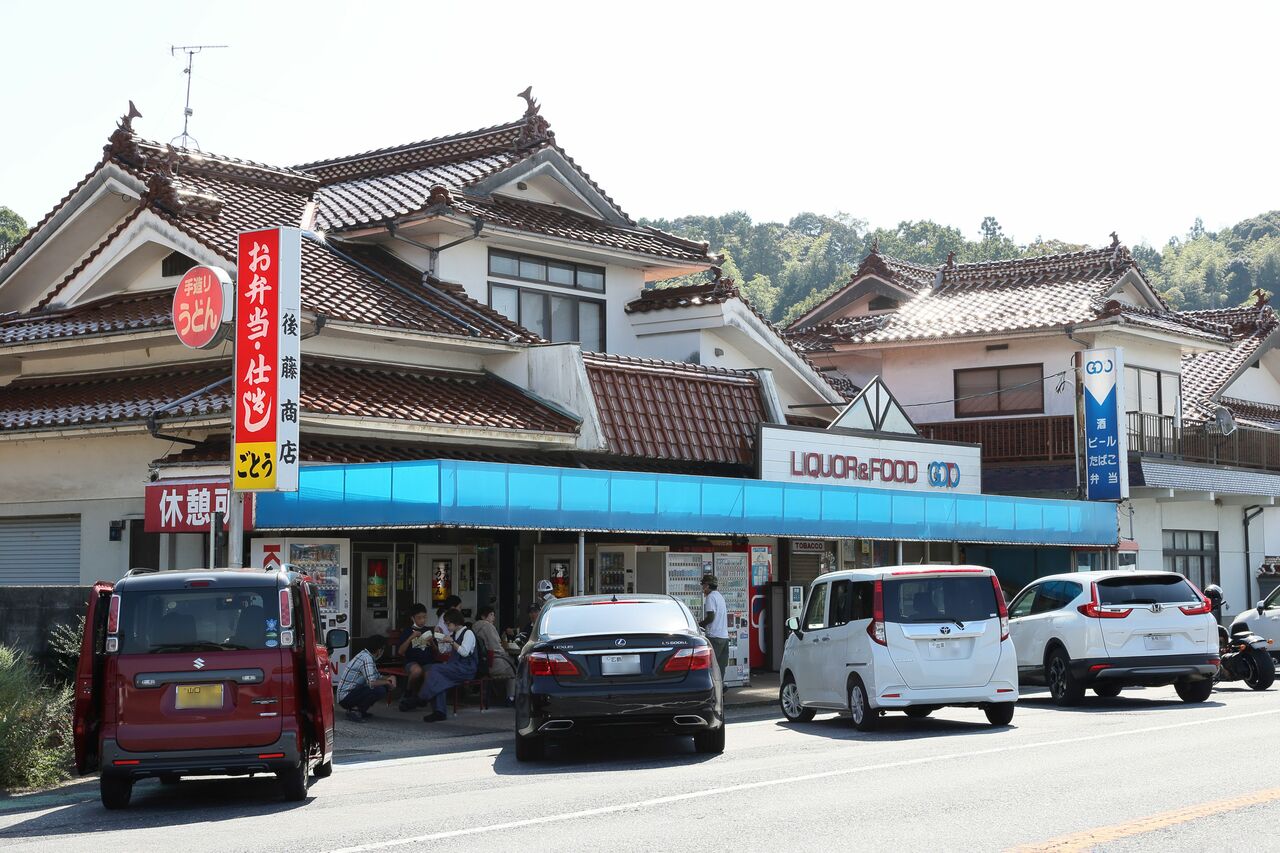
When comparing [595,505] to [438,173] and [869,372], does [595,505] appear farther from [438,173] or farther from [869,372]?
[869,372]

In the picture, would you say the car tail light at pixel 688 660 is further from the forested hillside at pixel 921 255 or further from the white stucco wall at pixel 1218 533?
the forested hillside at pixel 921 255

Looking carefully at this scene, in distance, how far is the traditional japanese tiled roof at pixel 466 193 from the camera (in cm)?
2692

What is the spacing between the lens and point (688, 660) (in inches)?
572

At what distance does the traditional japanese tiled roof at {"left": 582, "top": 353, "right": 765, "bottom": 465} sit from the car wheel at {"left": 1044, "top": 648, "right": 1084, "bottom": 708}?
23.2 feet

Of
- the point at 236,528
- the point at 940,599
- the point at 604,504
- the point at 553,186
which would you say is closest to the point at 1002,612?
the point at 940,599

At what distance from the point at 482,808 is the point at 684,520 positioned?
10.7 meters

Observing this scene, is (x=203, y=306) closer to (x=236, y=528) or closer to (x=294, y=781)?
(x=236, y=528)

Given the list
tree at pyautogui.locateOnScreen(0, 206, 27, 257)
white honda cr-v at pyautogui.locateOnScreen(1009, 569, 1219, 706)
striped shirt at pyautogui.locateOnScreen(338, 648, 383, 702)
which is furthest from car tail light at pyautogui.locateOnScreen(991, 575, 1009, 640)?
tree at pyautogui.locateOnScreen(0, 206, 27, 257)

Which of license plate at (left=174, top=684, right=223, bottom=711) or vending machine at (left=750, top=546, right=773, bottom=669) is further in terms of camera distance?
vending machine at (left=750, top=546, right=773, bottom=669)

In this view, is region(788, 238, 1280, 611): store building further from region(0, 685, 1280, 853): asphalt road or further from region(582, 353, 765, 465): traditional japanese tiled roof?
region(0, 685, 1280, 853): asphalt road

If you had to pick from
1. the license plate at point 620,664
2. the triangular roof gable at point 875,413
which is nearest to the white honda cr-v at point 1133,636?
the license plate at point 620,664

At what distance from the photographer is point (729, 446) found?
2673 centimetres

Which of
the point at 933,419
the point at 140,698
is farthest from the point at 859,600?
the point at 933,419

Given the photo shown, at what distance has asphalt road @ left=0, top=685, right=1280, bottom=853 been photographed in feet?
31.5
